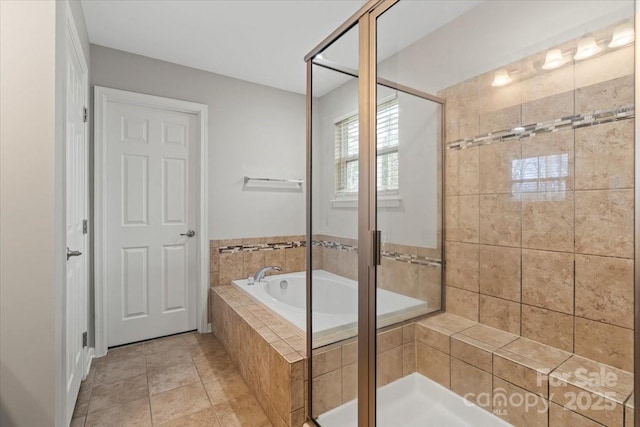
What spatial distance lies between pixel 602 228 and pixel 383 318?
98 cm

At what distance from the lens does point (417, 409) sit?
61.7 inches

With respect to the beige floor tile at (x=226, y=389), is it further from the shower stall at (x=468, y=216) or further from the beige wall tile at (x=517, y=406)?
the beige wall tile at (x=517, y=406)

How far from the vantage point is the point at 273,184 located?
10.9 feet

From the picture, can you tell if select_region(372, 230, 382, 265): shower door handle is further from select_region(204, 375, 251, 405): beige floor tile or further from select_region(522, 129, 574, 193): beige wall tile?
select_region(204, 375, 251, 405): beige floor tile

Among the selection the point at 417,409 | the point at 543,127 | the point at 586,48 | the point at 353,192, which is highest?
the point at 586,48

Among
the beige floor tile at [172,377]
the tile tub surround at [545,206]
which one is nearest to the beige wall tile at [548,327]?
the tile tub surround at [545,206]

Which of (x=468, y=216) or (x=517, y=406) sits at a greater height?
(x=468, y=216)

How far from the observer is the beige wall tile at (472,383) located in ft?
5.09

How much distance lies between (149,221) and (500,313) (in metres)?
2.71

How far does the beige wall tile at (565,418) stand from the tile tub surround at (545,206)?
9.7 inches

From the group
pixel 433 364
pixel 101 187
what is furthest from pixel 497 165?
pixel 101 187

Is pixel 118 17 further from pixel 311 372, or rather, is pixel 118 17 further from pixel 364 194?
pixel 311 372

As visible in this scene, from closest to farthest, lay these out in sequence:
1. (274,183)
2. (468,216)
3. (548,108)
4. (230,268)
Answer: (548,108) → (468,216) → (230,268) → (274,183)

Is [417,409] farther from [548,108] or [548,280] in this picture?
[548,108]
